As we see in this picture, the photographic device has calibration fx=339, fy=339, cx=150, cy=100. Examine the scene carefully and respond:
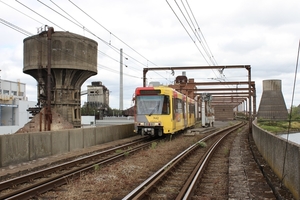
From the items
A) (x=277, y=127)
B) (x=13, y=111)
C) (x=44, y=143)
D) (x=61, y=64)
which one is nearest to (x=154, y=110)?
(x=44, y=143)

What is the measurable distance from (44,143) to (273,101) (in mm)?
78580

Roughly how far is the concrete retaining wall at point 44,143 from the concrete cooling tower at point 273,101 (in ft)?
233

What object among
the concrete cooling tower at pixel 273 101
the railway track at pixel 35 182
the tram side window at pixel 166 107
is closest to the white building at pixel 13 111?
the tram side window at pixel 166 107

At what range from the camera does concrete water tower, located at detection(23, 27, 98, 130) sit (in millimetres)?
35000

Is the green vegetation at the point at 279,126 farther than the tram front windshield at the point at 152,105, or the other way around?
the green vegetation at the point at 279,126

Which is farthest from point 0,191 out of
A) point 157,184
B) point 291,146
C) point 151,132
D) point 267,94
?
point 267,94

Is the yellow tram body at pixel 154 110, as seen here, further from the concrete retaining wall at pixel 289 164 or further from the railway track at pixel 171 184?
the concrete retaining wall at pixel 289 164

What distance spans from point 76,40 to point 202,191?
29935 millimetres

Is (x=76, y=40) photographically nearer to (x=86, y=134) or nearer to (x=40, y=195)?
(x=86, y=134)

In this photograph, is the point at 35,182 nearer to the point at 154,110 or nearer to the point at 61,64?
the point at 154,110

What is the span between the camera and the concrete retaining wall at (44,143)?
12.4m

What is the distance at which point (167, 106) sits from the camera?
22.0 m

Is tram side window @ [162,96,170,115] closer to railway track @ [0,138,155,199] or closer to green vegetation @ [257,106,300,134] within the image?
railway track @ [0,138,155,199]

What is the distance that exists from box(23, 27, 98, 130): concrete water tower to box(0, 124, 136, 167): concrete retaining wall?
15613 millimetres
